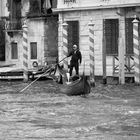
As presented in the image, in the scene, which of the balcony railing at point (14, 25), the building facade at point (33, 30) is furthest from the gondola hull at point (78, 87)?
the balcony railing at point (14, 25)

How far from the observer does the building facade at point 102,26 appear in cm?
3191

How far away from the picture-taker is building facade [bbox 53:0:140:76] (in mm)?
31906

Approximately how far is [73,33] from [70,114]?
55.0ft

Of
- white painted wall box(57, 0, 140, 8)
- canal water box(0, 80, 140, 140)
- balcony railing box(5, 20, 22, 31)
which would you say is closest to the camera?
canal water box(0, 80, 140, 140)

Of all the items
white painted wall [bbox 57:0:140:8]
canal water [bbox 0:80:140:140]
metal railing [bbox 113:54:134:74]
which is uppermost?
white painted wall [bbox 57:0:140:8]

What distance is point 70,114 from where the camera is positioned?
711 inches

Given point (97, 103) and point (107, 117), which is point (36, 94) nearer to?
point (97, 103)

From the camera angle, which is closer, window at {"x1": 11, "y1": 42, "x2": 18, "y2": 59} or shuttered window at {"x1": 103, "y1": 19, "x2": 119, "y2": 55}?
shuttered window at {"x1": 103, "y1": 19, "x2": 119, "y2": 55}

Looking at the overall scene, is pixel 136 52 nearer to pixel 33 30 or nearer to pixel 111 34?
pixel 111 34

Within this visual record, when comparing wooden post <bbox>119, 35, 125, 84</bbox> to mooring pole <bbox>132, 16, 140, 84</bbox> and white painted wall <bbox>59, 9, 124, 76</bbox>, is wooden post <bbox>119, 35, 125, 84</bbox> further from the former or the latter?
white painted wall <bbox>59, 9, 124, 76</bbox>

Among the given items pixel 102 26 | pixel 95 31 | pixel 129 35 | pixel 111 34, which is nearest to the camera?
pixel 129 35

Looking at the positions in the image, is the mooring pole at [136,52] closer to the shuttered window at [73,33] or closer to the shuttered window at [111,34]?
the shuttered window at [111,34]

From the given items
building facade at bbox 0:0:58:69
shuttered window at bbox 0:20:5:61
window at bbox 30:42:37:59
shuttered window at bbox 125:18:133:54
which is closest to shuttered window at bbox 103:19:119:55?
shuttered window at bbox 125:18:133:54

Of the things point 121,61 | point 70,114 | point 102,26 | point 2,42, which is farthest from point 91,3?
point 70,114
